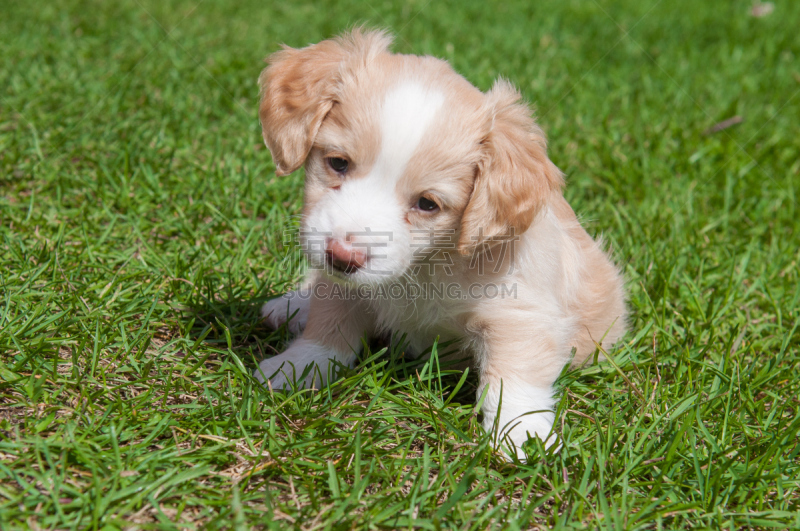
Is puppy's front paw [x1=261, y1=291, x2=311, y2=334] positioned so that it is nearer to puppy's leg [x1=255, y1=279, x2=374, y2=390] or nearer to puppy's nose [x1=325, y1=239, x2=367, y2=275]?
puppy's leg [x1=255, y1=279, x2=374, y2=390]

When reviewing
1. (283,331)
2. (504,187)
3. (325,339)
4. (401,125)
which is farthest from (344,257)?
(283,331)

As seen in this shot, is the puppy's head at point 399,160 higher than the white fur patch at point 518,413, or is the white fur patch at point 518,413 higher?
the puppy's head at point 399,160

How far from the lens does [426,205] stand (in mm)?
2283

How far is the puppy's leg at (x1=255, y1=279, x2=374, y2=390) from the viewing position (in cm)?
264

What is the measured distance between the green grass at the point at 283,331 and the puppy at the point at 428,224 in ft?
0.51

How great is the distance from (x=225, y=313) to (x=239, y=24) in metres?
4.62

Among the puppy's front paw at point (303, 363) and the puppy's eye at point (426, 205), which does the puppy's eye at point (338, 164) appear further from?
the puppy's front paw at point (303, 363)

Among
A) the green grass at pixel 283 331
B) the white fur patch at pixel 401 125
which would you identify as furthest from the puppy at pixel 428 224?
the green grass at pixel 283 331

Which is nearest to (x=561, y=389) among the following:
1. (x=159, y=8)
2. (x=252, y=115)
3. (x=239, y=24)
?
(x=252, y=115)

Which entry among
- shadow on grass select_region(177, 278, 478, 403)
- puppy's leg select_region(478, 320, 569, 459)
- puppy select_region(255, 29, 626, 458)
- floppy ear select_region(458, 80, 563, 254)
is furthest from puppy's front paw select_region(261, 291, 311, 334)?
floppy ear select_region(458, 80, 563, 254)

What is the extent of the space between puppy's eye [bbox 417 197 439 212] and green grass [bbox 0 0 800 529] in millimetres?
593

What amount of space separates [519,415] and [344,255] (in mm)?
876

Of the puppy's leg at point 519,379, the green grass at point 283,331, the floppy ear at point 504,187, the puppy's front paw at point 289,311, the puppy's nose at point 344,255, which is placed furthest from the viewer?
the puppy's front paw at point 289,311

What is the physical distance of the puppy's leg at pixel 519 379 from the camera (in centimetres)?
237
